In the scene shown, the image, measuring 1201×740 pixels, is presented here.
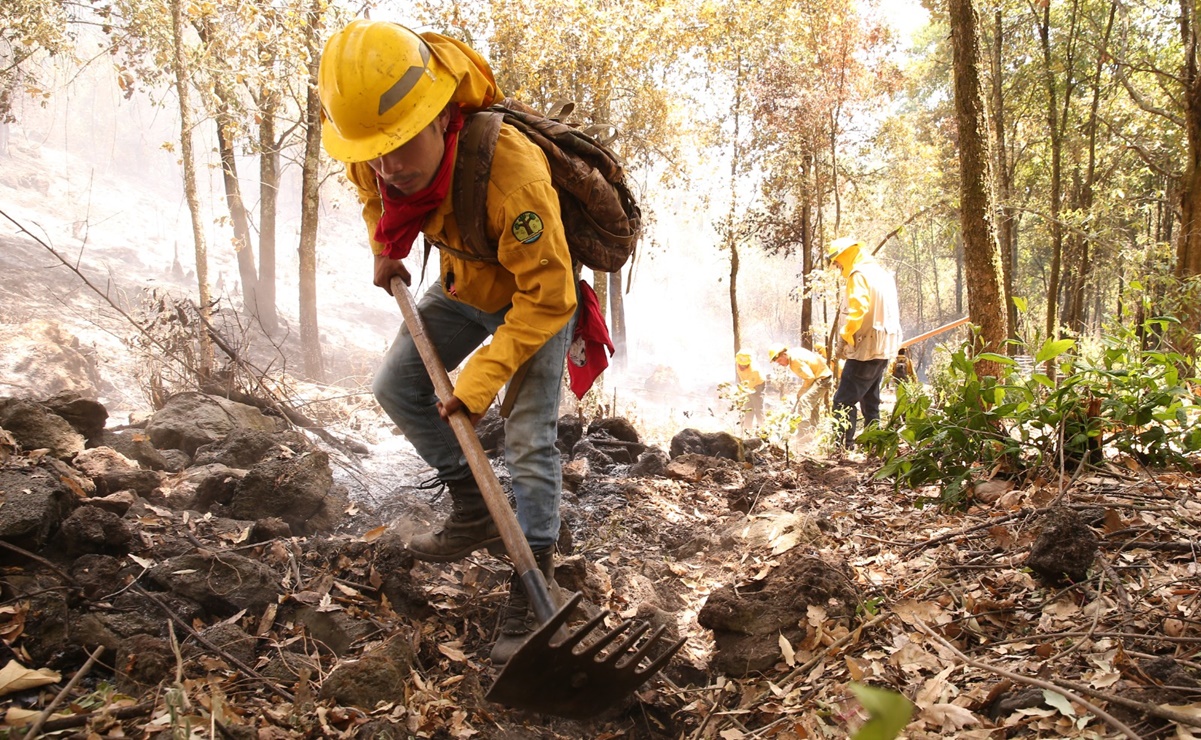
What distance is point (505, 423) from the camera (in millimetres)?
2824

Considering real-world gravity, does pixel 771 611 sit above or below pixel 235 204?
below

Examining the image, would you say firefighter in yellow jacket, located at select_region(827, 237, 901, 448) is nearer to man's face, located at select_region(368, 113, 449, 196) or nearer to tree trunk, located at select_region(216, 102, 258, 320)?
man's face, located at select_region(368, 113, 449, 196)

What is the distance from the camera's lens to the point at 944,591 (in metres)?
2.64

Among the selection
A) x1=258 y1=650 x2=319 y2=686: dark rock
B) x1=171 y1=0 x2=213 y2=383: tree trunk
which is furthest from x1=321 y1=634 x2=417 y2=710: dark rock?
x1=171 y1=0 x2=213 y2=383: tree trunk

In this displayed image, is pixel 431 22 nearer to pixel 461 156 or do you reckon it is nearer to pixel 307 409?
pixel 307 409

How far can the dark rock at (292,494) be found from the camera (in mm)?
3727

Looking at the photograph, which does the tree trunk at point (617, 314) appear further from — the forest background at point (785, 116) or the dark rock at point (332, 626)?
the dark rock at point (332, 626)

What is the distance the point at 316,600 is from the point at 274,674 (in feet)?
1.54

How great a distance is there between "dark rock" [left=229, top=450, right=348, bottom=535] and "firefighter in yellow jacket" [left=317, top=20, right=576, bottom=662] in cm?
108

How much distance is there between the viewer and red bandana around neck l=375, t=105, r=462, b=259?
2502 millimetres

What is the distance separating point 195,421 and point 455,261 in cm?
350

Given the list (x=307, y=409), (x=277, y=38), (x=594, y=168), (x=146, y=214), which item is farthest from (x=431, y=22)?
(x=146, y=214)

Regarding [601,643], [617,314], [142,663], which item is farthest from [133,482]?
[617,314]

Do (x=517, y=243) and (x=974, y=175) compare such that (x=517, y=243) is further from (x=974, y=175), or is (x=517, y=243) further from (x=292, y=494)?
(x=974, y=175)
